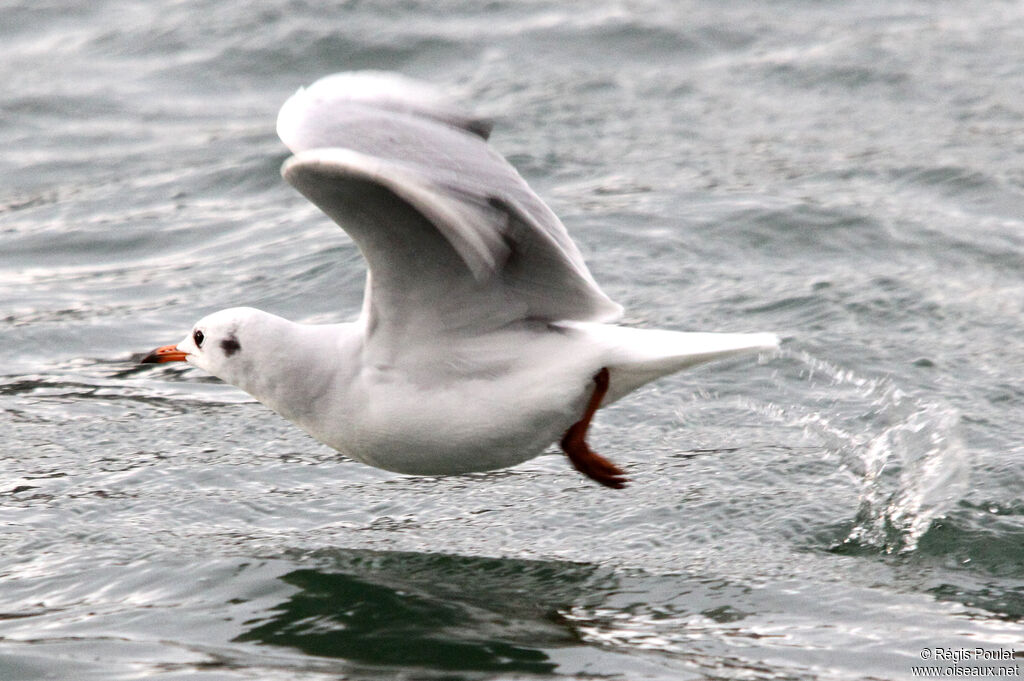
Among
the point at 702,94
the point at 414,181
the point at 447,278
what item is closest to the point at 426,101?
the point at 447,278

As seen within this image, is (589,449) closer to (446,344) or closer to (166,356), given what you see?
(446,344)

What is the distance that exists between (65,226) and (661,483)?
18.9 ft

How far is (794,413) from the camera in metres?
7.29

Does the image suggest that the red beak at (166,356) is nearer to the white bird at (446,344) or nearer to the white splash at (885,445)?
the white bird at (446,344)

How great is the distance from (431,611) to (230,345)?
126 cm

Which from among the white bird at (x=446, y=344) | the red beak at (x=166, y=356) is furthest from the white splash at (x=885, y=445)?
the red beak at (x=166, y=356)

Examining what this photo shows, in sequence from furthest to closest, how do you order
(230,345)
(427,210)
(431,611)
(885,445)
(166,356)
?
1. (885,445)
2. (166,356)
3. (230,345)
4. (431,611)
5. (427,210)

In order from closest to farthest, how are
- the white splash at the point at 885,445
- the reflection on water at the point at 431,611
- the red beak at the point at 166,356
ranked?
the reflection on water at the point at 431,611 → the red beak at the point at 166,356 → the white splash at the point at 885,445

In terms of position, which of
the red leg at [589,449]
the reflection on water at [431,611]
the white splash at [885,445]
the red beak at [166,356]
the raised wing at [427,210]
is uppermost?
the raised wing at [427,210]

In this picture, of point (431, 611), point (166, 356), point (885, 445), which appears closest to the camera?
point (431, 611)

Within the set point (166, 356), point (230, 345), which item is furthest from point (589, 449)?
point (166, 356)

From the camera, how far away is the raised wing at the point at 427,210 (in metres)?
4.35

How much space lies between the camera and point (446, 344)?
209 inches

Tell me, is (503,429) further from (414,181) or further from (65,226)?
(65,226)
